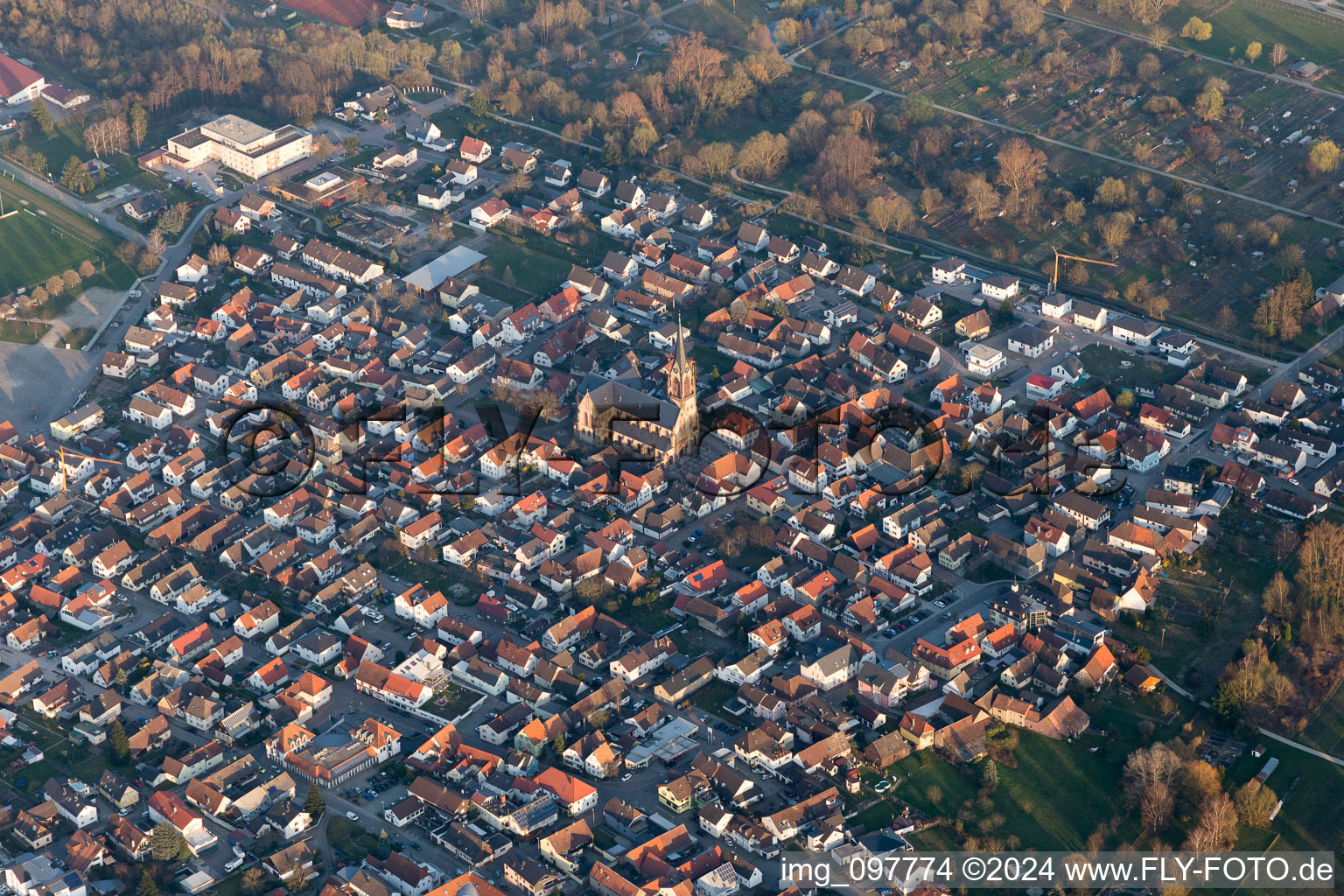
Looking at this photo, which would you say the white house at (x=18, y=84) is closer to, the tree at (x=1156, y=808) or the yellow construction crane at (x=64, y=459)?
the yellow construction crane at (x=64, y=459)

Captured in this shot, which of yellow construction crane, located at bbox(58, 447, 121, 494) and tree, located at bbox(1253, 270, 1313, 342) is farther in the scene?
tree, located at bbox(1253, 270, 1313, 342)

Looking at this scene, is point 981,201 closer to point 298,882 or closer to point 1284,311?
point 1284,311

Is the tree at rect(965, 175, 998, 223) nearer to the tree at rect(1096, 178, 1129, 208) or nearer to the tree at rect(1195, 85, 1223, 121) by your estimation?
the tree at rect(1096, 178, 1129, 208)

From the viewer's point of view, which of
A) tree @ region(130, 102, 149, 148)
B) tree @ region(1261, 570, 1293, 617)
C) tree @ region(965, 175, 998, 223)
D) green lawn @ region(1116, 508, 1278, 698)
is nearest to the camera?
green lawn @ region(1116, 508, 1278, 698)

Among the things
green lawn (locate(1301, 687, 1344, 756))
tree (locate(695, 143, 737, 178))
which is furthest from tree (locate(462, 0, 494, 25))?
green lawn (locate(1301, 687, 1344, 756))

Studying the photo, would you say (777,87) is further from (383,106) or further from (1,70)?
(1,70)

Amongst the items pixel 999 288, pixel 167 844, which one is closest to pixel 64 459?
pixel 167 844

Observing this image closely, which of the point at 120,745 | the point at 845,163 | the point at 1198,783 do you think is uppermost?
the point at 845,163
